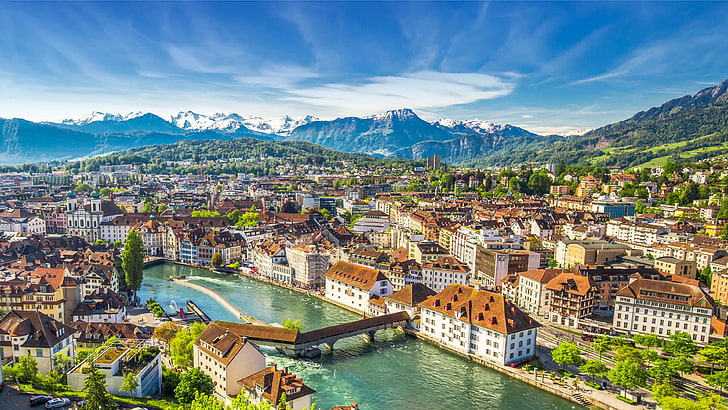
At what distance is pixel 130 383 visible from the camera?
19.3 meters

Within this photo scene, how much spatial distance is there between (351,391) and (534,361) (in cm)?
1015

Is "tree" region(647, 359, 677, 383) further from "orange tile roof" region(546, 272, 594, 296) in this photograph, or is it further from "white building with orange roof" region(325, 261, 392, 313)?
"white building with orange roof" region(325, 261, 392, 313)

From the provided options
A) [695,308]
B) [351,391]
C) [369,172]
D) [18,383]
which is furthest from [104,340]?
[369,172]

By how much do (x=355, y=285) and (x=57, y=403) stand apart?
22.5 metres

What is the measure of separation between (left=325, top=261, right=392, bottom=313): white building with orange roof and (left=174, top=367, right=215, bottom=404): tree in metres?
17.0

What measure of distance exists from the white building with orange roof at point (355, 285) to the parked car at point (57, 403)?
21535 millimetres

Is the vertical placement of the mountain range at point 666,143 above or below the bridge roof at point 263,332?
above

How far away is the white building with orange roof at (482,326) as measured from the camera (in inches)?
1076

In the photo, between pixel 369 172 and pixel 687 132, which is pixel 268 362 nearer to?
pixel 369 172

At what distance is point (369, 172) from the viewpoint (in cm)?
14688

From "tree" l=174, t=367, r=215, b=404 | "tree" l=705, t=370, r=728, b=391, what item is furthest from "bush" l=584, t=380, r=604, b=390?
"tree" l=174, t=367, r=215, b=404

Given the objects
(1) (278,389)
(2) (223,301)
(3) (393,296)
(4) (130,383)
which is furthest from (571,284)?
(4) (130,383)

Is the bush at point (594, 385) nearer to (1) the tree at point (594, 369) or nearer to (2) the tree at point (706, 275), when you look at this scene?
(1) the tree at point (594, 369)

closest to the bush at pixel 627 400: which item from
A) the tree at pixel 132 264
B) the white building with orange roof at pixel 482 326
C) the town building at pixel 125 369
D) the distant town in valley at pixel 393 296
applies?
the distant town in valley at pixel 393 296
